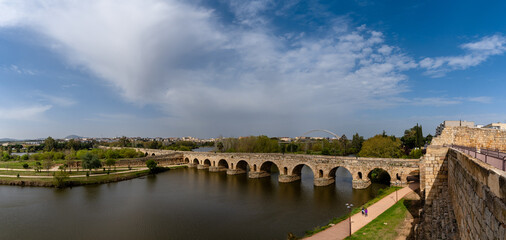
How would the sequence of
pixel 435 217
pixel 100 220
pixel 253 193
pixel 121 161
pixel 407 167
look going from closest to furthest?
pixel 435 217
pixel 100 220
pixel 407 167
pixel 253 193
pixel 121 161

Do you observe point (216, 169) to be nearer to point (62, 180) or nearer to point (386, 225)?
point (62, 180)

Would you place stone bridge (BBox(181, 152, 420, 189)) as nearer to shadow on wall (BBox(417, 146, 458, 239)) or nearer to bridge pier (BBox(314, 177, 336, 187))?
bridge pier (BBox(314, 177, 336, 187))

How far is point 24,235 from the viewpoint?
1580cm

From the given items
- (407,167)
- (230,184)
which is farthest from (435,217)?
(230,184)

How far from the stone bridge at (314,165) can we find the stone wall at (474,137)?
10692mm

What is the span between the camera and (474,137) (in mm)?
12031

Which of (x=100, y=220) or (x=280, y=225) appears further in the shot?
(x=100, y=220)

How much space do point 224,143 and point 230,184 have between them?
34.8m

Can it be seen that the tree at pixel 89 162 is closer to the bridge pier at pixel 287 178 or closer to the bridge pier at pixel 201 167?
the bridge pier at pixel 201 167

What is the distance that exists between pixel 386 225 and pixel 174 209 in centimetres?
1543

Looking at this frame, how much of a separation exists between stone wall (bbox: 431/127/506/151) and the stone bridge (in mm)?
10692

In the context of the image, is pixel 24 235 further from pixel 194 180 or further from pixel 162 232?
pixel 194 180

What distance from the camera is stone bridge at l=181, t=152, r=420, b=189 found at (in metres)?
23.2

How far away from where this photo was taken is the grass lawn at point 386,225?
Answer: 40.2 ft
